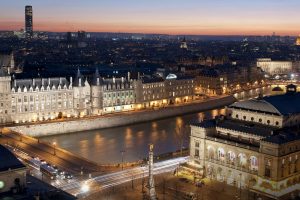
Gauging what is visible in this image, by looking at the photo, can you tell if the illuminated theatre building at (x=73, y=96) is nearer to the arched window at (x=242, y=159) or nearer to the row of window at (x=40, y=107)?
the row of window at (x=40, y=107)

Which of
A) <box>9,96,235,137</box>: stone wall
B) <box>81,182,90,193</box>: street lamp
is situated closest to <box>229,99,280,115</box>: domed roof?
<box>81,182,90,193</box>: street lamp

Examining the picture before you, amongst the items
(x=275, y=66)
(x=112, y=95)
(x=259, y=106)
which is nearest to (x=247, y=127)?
(x=259, y=106)

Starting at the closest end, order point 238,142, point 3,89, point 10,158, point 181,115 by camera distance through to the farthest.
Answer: point 10,158 < point 238,142 < point 3,89 < point 181,115

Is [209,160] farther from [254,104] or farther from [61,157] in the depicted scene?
[61,157]

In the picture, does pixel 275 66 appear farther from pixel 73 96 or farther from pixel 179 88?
pixel 73 96

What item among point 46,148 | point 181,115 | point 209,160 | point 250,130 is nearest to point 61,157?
point 46,148

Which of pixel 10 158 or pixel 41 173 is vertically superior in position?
pixel 10 158

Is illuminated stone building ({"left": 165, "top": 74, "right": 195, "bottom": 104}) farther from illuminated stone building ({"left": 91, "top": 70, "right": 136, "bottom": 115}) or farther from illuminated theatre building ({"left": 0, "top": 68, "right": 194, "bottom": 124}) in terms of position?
illuminated stone building ({"left": 91, "top": 70, "right": 136, "bottom": 115})

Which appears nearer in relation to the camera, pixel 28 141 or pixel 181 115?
pixel 28 141
